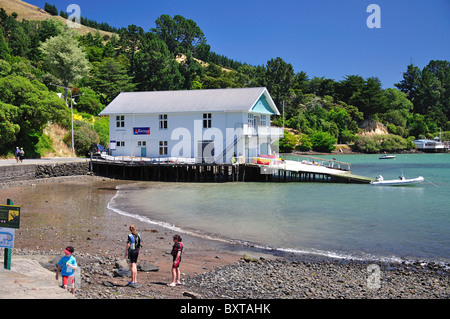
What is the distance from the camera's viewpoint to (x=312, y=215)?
964 inches

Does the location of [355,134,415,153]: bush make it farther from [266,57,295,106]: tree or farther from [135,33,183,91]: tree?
[135,33,183,91]: tree

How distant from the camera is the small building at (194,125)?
42938 millimetres

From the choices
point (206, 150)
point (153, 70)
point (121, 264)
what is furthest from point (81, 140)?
point (121, 264)

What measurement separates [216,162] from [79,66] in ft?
117

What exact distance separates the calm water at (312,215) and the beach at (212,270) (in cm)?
164

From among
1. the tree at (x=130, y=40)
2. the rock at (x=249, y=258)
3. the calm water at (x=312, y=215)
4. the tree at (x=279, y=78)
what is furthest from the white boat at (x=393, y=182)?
the tree at (x=130, y=40)

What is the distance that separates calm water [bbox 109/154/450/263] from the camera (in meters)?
17.7

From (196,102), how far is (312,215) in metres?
24.4

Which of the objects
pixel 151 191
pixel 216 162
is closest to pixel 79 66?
pixel 216 162

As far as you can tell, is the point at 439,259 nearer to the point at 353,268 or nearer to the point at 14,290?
the point at 353,268

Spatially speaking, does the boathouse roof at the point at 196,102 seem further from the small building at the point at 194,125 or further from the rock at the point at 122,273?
the rock at the point at 122,273

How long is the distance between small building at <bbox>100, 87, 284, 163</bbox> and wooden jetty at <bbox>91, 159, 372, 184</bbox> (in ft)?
4.41

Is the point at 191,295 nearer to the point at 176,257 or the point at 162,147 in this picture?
the point at 176,257

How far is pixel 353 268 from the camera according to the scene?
47.0 feet
